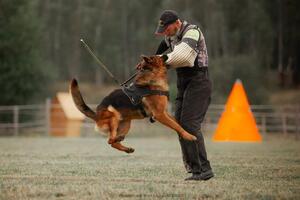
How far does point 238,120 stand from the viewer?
19.9m

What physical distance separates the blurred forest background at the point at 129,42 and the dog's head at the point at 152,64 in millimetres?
28664

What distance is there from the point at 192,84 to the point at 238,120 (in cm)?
1171

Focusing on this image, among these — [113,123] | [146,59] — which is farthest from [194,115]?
[113,123]

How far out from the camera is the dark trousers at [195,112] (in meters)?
8.35

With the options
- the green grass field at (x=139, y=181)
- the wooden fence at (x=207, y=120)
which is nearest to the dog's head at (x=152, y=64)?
the green grass field at (x=139, y=181)

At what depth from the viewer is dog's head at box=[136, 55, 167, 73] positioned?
26.6ft

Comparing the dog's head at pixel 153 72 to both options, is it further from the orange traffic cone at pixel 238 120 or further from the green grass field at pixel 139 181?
the orange traffic cone at pixel 238 120

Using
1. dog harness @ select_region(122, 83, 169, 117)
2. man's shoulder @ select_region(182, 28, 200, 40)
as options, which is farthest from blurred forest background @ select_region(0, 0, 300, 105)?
man's shoulder @ select_region(182, 28, 200, 40)

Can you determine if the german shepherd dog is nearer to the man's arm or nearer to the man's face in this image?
the man's arm

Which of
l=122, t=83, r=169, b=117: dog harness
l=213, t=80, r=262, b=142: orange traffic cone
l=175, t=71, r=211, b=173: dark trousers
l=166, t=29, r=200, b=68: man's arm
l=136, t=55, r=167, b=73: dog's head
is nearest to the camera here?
l=166, t=29, r=200, b=68: man's arm

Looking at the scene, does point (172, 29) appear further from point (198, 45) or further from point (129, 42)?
point (129, 42)

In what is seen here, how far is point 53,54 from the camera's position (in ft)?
207

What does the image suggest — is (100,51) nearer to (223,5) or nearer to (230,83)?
(223,5)

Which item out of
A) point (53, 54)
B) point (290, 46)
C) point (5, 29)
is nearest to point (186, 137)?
point (5, 29)
